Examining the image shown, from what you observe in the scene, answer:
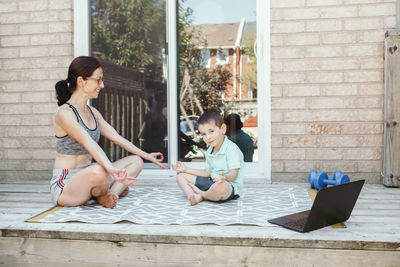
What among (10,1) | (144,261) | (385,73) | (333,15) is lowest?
(144,261)

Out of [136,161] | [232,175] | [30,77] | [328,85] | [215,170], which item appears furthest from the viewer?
[30,77]

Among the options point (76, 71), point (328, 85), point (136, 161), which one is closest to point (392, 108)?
point (328, 85)

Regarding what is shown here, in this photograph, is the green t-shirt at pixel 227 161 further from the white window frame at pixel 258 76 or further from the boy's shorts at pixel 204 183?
the white window frame at pixel 258 76

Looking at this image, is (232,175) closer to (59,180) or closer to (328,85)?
(59,180)

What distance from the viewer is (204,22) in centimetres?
404

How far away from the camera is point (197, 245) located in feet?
6.73

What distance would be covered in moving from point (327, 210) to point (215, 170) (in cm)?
93

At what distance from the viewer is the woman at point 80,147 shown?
252 centimetres

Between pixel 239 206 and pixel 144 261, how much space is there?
0.83 metres

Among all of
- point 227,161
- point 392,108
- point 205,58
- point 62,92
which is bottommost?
point 227,161

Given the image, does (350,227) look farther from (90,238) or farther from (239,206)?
(90,238)

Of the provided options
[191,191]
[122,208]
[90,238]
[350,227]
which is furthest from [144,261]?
[350,227]

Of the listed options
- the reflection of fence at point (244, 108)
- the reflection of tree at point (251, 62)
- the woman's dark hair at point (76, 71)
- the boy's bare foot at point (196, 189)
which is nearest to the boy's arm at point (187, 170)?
the boy's bare foot at point (196, 189)

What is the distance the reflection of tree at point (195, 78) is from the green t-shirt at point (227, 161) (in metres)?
1.27
